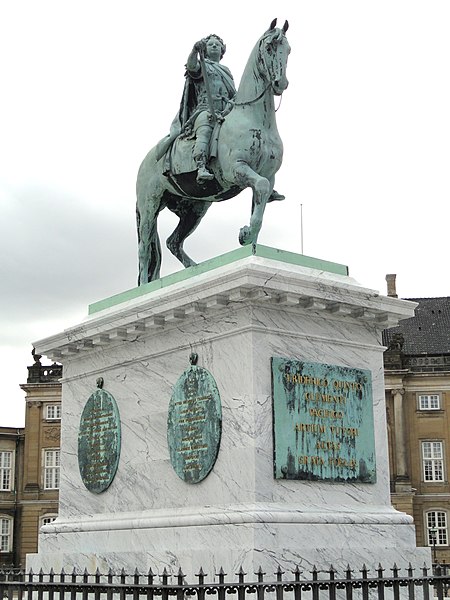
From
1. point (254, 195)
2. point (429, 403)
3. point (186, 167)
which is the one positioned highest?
point (429, 403)

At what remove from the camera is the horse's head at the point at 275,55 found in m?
9.91

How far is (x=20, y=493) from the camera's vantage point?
56.3m

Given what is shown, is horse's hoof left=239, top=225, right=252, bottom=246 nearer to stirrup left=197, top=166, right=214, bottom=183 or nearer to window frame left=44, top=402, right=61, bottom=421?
stirrup left=197, top=166, right=214, bottom=183

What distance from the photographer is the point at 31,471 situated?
182 feet

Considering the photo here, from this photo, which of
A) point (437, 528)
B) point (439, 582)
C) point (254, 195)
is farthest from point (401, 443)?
point (439, 582)

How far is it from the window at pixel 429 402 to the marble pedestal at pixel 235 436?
43.6 meters

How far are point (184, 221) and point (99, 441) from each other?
113 inches

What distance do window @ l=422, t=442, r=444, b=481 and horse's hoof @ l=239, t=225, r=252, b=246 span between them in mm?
44378

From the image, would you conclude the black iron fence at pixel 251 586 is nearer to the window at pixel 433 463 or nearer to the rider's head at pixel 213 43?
the rider's head at pixel 213 43

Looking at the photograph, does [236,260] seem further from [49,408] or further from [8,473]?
[8,473]

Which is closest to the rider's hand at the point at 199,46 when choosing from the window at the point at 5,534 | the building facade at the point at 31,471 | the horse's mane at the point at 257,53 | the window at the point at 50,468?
the horse's mane at the point at 257,53

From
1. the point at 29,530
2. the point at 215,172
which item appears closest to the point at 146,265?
the point at 215,172

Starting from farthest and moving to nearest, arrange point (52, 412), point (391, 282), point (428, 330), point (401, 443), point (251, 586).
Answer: point (391, 282) → point (52, 412) → point (428, 330) → point (401, 443) → point (251, 586)

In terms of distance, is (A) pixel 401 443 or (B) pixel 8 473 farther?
(B) pixel 8 473
